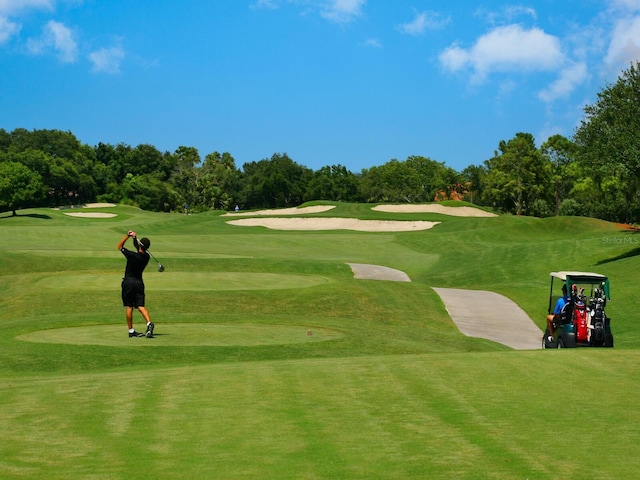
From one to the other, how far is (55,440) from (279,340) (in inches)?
430

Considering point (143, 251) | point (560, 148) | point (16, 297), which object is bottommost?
point (16, 297)

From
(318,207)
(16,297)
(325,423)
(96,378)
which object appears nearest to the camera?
(325,423)

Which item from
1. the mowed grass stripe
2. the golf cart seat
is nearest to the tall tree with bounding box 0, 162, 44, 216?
the golf cart seat

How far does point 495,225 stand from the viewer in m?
77.4

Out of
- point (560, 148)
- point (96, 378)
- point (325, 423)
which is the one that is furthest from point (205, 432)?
point (560, 148)

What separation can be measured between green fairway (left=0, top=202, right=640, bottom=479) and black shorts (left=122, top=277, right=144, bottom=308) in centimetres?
93

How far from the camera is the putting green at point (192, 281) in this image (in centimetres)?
3159

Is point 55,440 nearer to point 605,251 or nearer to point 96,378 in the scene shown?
point 96,378

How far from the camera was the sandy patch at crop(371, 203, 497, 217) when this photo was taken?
10156cm

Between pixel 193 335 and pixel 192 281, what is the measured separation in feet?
43.3

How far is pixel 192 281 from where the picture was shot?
109 ft

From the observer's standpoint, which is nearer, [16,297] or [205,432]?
[205,432]

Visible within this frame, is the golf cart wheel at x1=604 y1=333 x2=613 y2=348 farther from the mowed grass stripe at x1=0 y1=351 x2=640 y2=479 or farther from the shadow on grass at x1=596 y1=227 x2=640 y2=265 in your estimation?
the shadow on grass at x1=596 y1=227 x2=640 y2=265

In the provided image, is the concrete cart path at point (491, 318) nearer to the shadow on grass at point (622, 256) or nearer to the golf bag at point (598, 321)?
the golf bag at point (598, 321)
